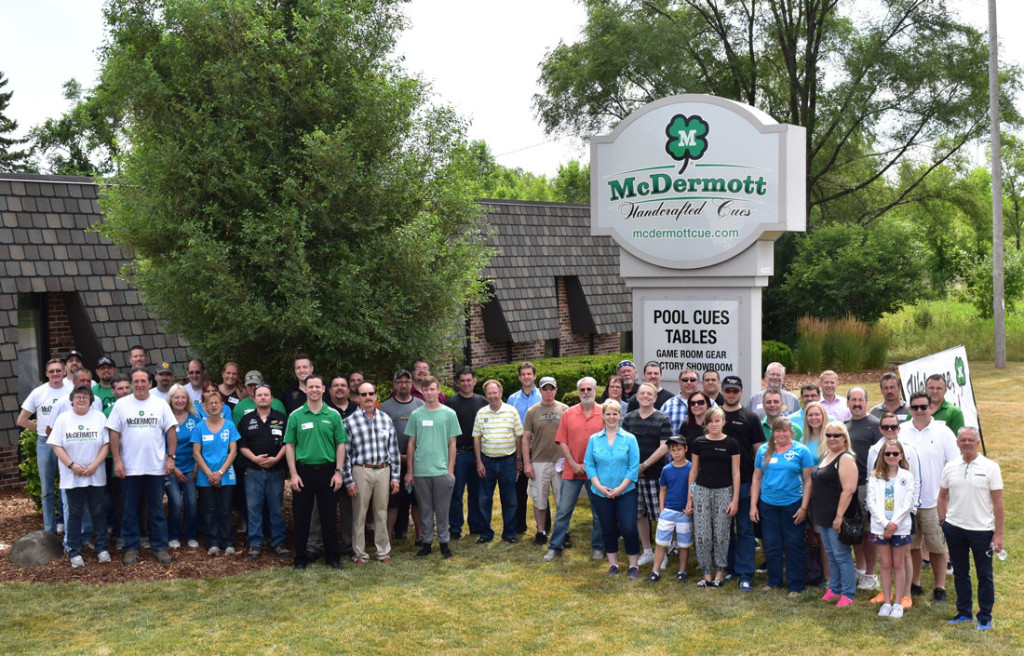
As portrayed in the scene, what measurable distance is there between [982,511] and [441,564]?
4723 mm

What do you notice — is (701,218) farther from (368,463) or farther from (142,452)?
(142,452)

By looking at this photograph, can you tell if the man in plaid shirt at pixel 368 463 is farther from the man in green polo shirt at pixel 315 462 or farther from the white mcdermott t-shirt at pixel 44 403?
the white mcdermott t-shirt at pixel 44 403

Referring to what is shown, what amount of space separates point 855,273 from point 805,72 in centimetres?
881

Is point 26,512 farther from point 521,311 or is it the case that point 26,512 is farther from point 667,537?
point 521,311

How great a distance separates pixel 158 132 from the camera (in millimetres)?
10297

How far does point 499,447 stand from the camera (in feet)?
32.3

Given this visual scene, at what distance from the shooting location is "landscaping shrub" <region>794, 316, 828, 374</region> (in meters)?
23.9

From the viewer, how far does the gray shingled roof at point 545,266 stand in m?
19.7

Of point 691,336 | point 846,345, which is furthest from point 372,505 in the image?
point 846,345

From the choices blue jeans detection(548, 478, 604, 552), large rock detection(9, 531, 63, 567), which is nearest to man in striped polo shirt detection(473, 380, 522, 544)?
blue jeans detection(548, 478, 604, 552)

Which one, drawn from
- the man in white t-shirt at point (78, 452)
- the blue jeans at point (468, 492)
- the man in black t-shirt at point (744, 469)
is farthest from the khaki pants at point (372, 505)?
the man in black t-shirt at point (744, 469)

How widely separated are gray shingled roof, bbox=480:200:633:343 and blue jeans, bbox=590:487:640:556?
33.6 feet

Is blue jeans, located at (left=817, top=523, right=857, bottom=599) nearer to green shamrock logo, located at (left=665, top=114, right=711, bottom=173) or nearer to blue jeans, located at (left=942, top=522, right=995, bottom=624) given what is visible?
blue jeans, located at (left=942, top=522, right=995, bottom=624)

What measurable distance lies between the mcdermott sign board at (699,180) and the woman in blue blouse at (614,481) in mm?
3534
